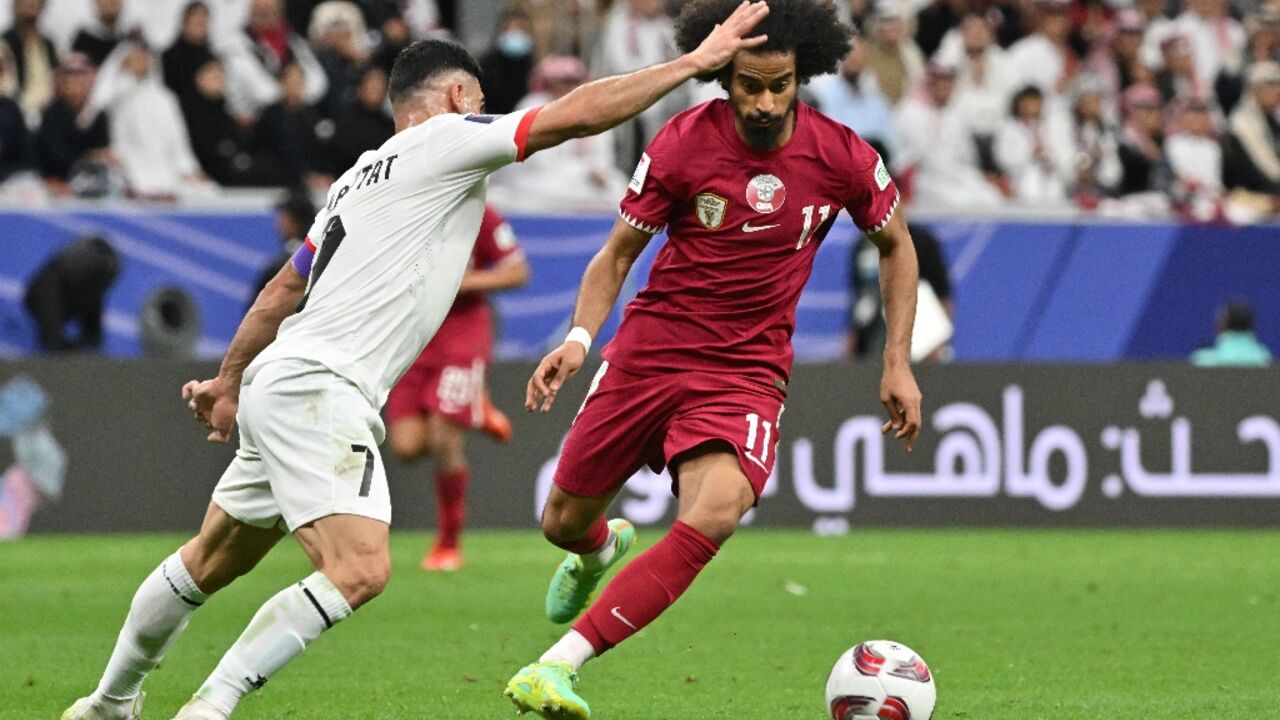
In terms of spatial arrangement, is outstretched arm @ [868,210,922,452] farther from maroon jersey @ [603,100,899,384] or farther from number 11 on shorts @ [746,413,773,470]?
number 11 on shorts @ [746,413,773,470]

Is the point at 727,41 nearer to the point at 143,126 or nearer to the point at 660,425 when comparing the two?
the point at 660,425

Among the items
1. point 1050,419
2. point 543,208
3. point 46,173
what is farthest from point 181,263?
point 1050,419

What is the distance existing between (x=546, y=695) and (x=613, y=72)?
472 inches

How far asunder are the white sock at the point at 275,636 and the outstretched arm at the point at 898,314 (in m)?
2.18

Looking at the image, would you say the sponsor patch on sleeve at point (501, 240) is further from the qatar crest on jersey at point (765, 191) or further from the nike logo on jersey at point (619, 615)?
the nike logo on jersey at point (619, 615)

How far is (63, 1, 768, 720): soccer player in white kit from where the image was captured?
6.24 meters

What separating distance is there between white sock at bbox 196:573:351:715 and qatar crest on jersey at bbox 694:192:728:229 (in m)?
2.01

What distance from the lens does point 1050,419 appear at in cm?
1591

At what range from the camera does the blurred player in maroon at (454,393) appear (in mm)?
12945

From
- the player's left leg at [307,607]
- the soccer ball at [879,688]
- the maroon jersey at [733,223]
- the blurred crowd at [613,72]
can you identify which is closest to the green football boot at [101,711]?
the player's left leg at [307,607]

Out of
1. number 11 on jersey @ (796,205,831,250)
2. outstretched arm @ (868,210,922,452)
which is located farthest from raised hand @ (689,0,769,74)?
outstretched arm @ (868,210,922,452)

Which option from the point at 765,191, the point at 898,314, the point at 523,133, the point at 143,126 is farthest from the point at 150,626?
the point at 143,126

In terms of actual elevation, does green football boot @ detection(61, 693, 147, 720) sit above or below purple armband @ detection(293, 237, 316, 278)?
below

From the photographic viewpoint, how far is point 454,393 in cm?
1299
